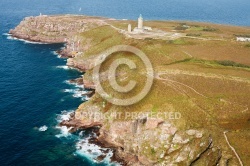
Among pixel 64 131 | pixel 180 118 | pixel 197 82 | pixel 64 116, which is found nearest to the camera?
pixel 180 118

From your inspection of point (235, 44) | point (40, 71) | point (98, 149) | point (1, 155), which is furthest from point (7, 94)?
point (235, 44)

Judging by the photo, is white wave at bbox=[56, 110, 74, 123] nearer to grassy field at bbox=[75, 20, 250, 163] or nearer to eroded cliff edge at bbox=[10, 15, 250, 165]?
eroded cliff edge at bbox=[10, 15, 250, 165]

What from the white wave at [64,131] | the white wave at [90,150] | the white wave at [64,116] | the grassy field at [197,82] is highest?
the grassy field at [197,82]

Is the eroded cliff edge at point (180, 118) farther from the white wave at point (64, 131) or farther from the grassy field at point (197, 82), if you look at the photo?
the white wave at point (64, 131)

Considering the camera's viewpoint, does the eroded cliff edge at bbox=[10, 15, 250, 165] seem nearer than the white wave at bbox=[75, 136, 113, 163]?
Yes

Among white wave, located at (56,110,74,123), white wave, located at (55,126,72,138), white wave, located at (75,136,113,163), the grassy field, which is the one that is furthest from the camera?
white wave, located at (56,110,74,123)

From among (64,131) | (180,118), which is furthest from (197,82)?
(64,131)

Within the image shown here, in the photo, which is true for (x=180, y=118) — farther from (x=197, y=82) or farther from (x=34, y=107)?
(x=34, y=107)

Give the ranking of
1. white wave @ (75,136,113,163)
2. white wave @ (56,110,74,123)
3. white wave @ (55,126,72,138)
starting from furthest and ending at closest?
white wave @ (56,110,74,123)
white wave @ (55,126,72,138)
white wave @ (75,136,113,163)

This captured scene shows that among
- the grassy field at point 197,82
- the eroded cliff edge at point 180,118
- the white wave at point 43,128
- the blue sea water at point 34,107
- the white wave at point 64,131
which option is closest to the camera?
the eroded cliff edge at point 180,118

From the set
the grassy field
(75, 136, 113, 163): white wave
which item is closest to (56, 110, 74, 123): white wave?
the grassy field

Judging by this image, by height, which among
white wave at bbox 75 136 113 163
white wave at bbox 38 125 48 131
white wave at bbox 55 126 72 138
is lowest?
white wave at bbox 75 136 113 163

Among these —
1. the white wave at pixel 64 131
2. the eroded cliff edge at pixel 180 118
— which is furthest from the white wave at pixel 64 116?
the white wave at pixel 64 131
